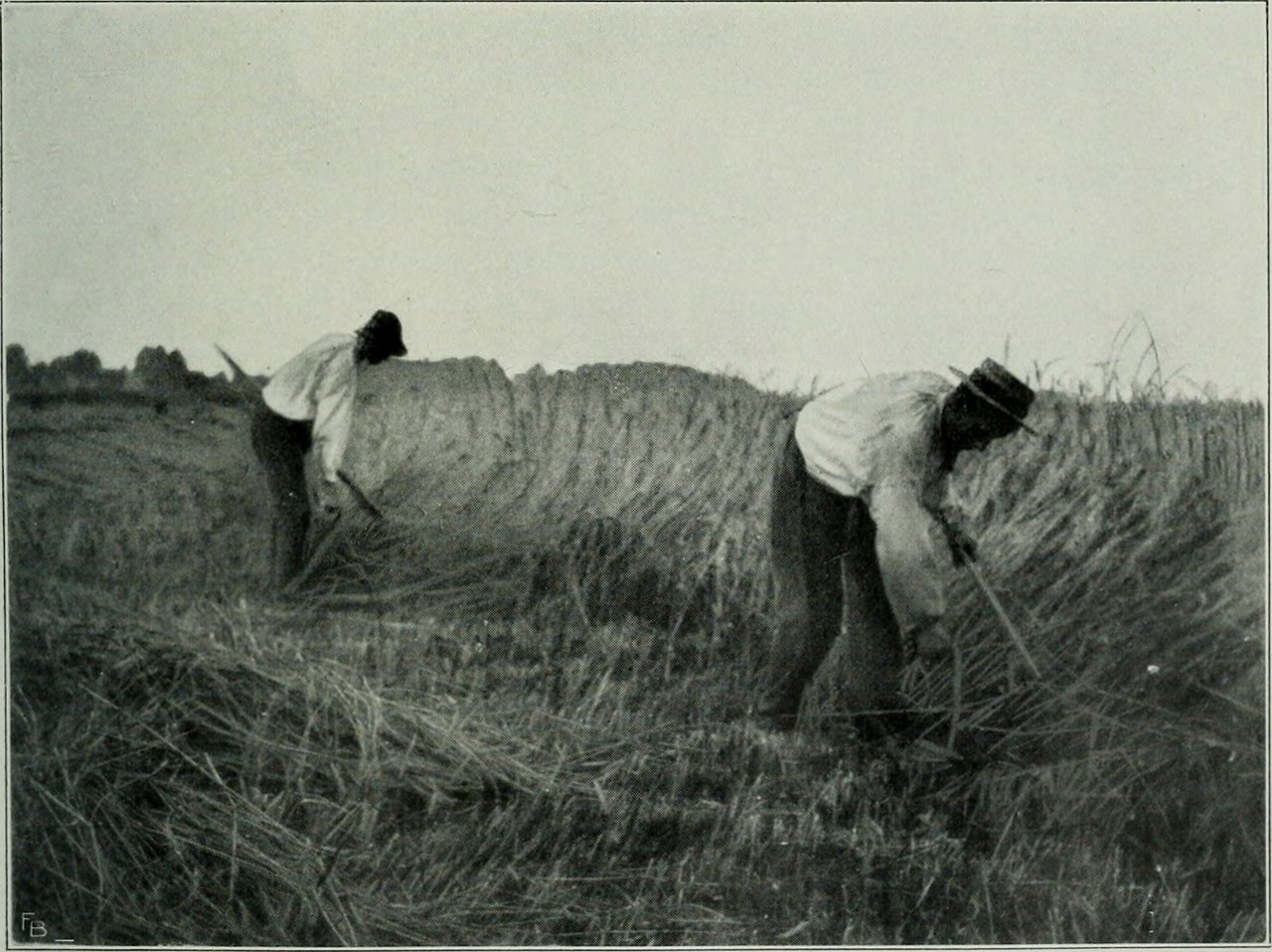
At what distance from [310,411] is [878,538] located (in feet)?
5.18

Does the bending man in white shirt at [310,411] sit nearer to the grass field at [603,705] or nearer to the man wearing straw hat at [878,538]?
the grass field at [603,705]

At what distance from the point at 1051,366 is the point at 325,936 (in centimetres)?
250

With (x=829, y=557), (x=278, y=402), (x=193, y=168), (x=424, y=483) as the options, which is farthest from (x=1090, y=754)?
(x=193, y=168)

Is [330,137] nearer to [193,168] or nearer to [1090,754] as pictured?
[193,168]

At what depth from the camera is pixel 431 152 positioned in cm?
452

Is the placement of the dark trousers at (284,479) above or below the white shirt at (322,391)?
below

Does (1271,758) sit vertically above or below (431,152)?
below

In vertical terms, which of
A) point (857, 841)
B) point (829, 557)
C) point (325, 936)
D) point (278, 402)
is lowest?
point (325, 936)

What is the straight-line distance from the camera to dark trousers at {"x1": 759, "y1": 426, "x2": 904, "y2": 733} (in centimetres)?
439

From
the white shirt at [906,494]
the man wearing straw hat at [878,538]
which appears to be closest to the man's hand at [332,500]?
the man wearing straw hat at [878,538]

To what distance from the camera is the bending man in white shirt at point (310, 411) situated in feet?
14.7

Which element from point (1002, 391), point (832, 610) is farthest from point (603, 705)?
point (1002, 391)

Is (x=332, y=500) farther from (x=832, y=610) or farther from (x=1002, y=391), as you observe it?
(x=1002, y=391)

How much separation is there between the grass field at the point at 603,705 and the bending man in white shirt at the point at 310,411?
→ 77 mm
